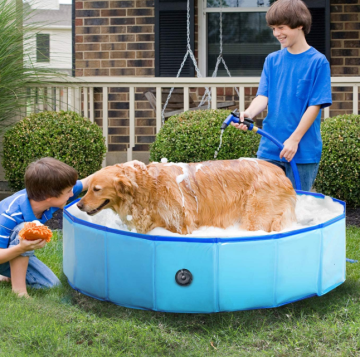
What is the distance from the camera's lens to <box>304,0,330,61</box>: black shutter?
26.6 ft

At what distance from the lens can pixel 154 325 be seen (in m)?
3.00

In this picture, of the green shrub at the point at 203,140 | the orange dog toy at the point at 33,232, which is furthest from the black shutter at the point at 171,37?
the orange dog toy at the point at 33,232

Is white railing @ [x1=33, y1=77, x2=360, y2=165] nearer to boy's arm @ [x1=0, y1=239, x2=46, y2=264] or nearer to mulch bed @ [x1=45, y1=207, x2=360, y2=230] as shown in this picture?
mulch bed @ [x1=45, y1=207, x2=360, y2=230]

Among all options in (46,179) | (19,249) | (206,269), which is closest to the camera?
(206,269)

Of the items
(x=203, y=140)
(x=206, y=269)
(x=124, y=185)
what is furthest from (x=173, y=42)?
(x=206, y=269)

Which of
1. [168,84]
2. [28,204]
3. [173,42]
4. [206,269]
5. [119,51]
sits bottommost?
[206,269]

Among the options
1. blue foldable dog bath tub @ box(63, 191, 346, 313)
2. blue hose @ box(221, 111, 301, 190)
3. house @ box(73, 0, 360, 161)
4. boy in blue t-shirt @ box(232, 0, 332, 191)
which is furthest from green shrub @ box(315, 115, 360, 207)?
house @ box(73, 0, 360, 161)

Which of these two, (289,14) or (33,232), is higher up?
(289,14)

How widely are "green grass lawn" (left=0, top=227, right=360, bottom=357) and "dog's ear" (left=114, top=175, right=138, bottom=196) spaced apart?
0.76 meters

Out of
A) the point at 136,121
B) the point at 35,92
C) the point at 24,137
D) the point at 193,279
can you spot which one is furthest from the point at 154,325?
the point at 136,121

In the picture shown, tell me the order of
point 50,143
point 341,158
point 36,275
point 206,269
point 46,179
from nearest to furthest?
point 206,269
point 46,179
point 36,275
point 341,158
point 50,143

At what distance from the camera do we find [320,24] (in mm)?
8164

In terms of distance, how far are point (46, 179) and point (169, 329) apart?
123 centimetres

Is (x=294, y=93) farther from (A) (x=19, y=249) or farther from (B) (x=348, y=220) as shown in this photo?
(B) (x=348, y=220)
